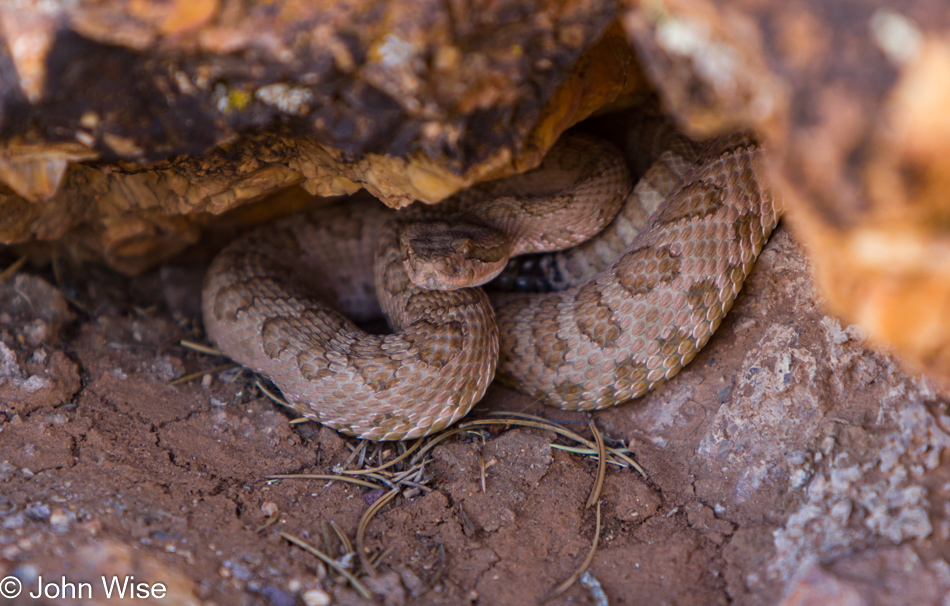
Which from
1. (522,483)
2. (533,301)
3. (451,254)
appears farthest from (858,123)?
(533,301)

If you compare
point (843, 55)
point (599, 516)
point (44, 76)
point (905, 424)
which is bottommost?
point (599, 516)

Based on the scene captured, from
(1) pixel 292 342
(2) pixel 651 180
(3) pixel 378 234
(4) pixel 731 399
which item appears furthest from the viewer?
(3) pixel 378 234

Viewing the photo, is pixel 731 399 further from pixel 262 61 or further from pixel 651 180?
pixel 262 61

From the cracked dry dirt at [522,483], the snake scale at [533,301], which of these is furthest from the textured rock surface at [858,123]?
the snake scale at [533,301]

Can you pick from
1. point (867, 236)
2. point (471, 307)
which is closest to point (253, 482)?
point (471, 307)

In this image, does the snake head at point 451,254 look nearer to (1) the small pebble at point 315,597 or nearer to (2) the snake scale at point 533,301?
(2) the snake scale at point 533,301

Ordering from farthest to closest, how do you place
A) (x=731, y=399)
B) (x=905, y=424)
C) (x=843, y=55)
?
(x=731, y=399)
(x=905, y=424)
(x=843, y=55)

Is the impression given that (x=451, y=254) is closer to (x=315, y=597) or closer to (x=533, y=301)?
(x=533, y=301)
